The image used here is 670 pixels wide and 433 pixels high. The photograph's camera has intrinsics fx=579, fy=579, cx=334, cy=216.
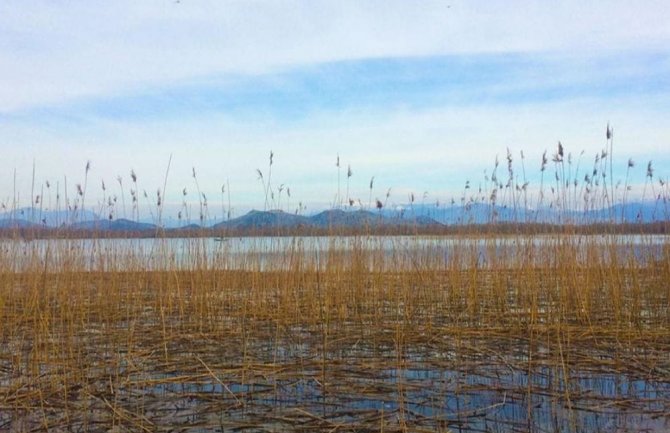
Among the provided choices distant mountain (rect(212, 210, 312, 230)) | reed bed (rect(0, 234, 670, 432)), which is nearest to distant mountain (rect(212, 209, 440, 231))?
distant mountain (rect(212, 210, 312, 230))

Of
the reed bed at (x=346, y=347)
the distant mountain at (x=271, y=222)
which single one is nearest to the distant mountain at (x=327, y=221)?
the distant mountain at (x=271, y=222)

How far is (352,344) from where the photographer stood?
399cm

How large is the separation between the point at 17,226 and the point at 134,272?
1.15 meters

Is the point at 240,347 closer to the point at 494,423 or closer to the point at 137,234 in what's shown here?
the point at 494,423

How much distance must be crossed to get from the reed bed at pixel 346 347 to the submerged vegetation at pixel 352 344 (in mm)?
15

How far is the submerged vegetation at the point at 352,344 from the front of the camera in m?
2.69

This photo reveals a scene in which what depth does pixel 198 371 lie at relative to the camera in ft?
11.1

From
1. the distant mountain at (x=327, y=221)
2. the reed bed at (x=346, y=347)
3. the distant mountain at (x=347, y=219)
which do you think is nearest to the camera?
the reed bed at (x=346, y=347)

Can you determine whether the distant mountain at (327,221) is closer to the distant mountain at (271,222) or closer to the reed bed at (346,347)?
the distant mountain at (271,222)

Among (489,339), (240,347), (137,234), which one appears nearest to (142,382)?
(240,347)

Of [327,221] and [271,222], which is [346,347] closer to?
[327,221]

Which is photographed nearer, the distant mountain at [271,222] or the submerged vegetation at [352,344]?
the submerged vegetation at [352,344]

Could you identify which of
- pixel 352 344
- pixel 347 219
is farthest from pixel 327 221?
pixel 352 344

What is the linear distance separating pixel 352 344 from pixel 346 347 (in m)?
0.10
